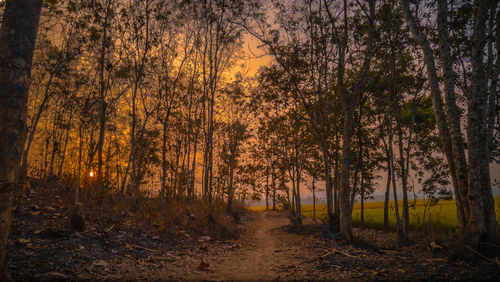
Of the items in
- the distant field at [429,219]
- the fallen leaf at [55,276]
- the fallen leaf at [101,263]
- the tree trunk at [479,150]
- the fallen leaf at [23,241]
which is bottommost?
the distant field at [429,219]

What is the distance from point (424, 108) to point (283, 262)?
19.7 m

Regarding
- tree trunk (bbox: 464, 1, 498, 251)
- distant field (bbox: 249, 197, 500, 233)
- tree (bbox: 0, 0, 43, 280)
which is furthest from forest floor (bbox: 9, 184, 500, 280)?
distant field (bbox: 249, 197, 500, 233)

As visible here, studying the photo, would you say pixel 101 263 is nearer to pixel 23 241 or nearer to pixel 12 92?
pixel 23 241

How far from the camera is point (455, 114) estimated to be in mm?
6371

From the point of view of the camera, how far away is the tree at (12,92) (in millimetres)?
3426

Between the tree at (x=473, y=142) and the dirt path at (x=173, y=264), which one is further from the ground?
the tree at (x=473, y=142)

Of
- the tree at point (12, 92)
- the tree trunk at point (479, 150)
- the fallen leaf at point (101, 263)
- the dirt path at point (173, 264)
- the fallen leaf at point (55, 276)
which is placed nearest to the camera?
the tree at point (12, 92)

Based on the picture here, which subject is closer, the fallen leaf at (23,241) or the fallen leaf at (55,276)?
the fallen leaf at (55,276)

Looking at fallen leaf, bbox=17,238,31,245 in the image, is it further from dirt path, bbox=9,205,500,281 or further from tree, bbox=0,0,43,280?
tree, bbox=0,0,43,280

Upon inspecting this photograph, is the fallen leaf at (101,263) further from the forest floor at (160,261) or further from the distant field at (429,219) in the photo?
the distant field at (429,219)

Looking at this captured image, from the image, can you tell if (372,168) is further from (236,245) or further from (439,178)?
(236,245)

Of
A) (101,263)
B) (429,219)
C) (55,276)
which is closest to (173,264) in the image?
(101,263)

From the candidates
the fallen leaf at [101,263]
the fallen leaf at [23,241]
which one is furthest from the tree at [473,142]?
the fallen leaf at [23,241]

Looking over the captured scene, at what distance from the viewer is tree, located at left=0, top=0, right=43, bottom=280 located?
3.43m
